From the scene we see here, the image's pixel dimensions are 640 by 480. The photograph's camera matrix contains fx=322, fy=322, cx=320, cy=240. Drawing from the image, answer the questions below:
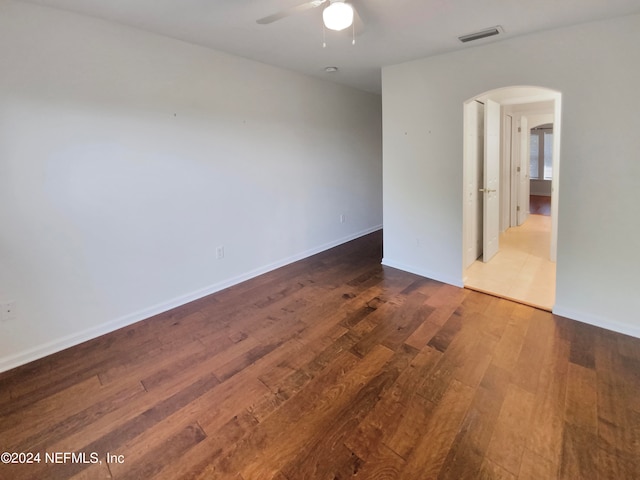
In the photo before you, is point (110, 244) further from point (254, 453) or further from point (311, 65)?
point (311, 65)

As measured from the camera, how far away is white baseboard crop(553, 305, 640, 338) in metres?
2.59

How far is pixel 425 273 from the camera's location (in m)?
3.95

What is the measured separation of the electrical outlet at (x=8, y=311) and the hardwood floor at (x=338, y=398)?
40cm

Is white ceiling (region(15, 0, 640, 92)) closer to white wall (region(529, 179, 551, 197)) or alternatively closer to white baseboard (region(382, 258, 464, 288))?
white baseboard (region(382, 258, 464, 288))

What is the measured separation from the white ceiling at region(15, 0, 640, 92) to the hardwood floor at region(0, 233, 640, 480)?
2440 millimetres

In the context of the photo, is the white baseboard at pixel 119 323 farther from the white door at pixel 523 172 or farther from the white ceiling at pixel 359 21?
the white door at pixel 523 172

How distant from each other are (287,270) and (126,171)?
2.16 m

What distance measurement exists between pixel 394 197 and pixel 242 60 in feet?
7.78

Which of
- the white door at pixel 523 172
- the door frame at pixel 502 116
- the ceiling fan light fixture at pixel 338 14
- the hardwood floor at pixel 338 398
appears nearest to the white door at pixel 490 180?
the door frame at pixel 502 116

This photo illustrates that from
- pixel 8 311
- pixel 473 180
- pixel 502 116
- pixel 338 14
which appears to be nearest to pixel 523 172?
pixel 502 116

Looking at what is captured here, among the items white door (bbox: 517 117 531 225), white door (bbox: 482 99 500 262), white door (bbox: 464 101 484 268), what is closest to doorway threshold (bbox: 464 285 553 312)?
white door (bbox: 464 101 484 268)

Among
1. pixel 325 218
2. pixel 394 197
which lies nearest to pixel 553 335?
pixel 394 197

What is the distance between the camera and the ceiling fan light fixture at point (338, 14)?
185cm

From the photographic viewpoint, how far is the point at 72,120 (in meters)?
2.51
